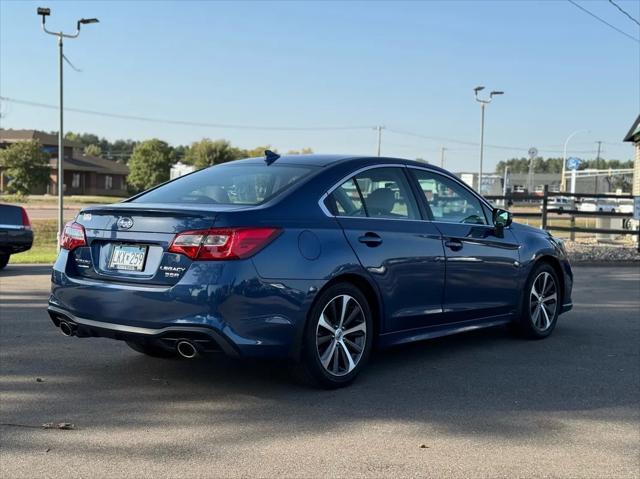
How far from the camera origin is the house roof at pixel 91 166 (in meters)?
76.7

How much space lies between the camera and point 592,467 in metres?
3.89

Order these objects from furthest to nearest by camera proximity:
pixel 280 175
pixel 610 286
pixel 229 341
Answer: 1. pixel 610 286
2. pixel 280 175
3. pixel 229 341

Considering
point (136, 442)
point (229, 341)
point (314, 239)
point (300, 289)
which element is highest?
point (314, 239)

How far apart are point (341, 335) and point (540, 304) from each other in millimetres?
2848

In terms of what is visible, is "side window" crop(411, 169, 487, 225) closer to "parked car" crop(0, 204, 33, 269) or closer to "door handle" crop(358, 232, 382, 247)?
"door handle" crop(358, 232, 382, 247)

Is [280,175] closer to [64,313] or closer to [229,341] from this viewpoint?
[229,341]

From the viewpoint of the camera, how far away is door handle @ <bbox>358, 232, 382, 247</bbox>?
533cm

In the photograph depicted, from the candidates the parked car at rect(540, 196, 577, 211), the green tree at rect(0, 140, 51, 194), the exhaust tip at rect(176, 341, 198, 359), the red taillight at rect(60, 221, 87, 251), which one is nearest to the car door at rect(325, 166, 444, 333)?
the exhaust tip at rect(176, 341, 198, 359)

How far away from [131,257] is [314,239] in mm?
1208

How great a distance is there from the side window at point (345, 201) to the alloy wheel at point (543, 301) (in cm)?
246

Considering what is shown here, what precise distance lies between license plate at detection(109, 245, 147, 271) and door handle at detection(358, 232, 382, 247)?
154 cm

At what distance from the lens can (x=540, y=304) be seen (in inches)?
285

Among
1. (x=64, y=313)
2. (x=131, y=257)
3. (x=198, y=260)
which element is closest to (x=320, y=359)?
(x=198, y=260)

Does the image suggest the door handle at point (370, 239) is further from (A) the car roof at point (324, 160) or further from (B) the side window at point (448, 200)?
(B) the side window at point (448, 200)
